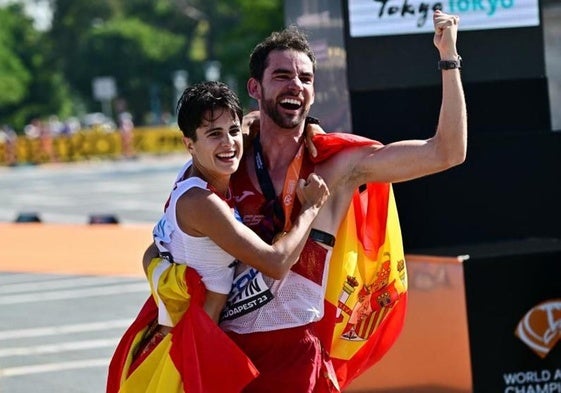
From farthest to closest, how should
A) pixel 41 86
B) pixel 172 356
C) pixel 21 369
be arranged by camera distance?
pixel 41 86 → pixel 21 369 → pixel 172 356

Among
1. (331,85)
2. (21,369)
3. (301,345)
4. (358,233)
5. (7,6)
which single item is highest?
(7,6)

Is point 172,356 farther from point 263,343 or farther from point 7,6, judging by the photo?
point 7,6

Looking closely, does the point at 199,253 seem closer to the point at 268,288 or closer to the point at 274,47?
the point at 268,288

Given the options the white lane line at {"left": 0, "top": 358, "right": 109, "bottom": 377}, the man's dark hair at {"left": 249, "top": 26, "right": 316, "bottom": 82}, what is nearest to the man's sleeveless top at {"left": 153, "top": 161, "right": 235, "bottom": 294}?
the man's dark hair at {"left": 249, "top": 26, "right": 316, "bottom": 82}

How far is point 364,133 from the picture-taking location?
24.8ft

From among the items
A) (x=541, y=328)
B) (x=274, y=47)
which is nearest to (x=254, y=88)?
(x=274, y=47)

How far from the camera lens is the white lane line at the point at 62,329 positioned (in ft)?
38.4

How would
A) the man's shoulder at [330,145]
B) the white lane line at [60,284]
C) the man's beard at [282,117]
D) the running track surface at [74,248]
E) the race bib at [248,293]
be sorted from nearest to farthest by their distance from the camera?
the race bib at [248,293] < the man's beard at [282,117] < the man's shoulder at [330,145] < the white lane line at [60,284] < the running track surface at [74,248]

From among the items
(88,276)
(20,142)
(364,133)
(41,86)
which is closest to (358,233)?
(364,133)

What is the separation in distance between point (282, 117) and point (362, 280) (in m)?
0.67

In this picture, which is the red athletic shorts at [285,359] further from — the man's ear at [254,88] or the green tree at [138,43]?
the green tree at [138,43]

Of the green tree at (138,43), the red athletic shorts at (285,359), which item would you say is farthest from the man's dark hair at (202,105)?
the green tree at (138,43)

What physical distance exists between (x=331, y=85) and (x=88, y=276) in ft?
26.9

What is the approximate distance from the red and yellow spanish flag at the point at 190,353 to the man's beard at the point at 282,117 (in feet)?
2.01
